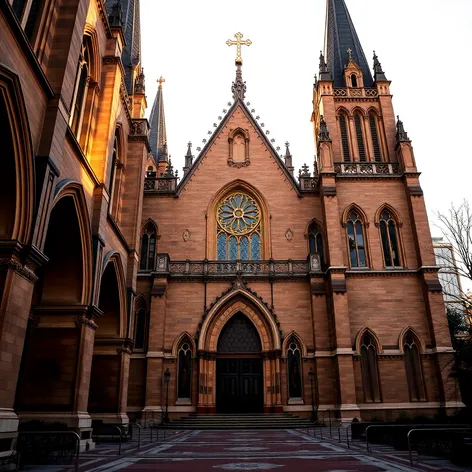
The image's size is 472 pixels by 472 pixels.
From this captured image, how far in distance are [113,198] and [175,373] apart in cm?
1068

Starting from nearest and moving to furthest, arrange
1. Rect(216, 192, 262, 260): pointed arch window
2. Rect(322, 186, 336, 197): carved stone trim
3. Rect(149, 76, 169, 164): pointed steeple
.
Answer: Rect(322, 186, 336, 197): carved stone trim, Rect(216, 192, 262, 260): pointed arch window, Rect(149, 76, 169, 164): pointed steeple

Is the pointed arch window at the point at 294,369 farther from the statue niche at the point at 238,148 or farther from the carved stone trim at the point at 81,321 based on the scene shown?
the carved stone trim at the point at 81,321

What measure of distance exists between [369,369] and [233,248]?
1122cm

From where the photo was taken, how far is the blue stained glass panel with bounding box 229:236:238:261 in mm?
29438

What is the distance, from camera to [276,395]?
25.0 meters

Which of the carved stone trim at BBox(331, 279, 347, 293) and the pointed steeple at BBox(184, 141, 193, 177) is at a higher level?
the pointed steeple at BBox(184, 141, 193, 177)

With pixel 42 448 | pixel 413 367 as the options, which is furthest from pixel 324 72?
pixel 42 448

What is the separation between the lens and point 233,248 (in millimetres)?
29703

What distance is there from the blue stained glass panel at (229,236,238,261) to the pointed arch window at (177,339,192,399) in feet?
21.0

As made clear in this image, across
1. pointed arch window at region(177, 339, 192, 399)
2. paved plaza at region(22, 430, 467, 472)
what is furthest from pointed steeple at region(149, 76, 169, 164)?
paved plaza at region(22, 430, 467, 472)

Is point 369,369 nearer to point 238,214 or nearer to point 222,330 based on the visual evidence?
point 222,330

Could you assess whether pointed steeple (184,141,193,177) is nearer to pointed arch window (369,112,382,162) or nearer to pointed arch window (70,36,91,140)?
pointed arch window (369,112,382,162)

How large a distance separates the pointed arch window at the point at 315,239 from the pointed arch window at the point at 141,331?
37.6 feet

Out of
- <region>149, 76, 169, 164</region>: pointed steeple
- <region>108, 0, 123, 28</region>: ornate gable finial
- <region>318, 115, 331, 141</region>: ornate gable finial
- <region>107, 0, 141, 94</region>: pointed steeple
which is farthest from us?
<region>149, 76, 169, 164</region>: pointed steeple
